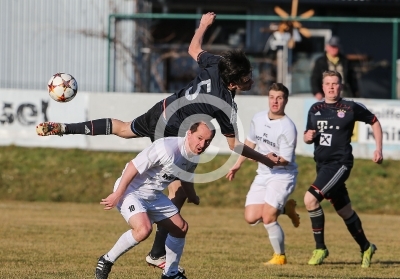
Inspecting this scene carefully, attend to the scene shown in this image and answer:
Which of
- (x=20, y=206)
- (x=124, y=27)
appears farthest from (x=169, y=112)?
(x=124, y=27)

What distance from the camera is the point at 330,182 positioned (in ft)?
32.1

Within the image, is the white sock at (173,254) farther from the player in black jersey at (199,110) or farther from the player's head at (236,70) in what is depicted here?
the player's head at (236,70)

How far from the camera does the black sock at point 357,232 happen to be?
32.1 ft

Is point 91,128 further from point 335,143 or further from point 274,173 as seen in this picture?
point 335,143

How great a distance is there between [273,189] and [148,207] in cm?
258

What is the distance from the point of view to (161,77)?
2281 cm

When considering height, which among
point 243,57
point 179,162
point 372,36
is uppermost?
point 372,36

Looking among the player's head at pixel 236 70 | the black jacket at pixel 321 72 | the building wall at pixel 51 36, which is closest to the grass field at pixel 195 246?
the player's head at pixel 236 70

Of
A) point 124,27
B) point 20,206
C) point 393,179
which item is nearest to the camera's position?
point 20,206

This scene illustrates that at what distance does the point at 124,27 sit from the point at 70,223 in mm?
9927

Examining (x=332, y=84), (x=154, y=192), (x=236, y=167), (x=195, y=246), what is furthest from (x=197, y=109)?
(x=195, y=246)

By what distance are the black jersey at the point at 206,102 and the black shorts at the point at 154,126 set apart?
0.17ft

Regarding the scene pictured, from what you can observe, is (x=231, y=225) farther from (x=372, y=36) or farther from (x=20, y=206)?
(x=372, y=36)

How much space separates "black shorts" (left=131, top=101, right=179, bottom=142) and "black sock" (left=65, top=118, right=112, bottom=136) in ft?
0.82
